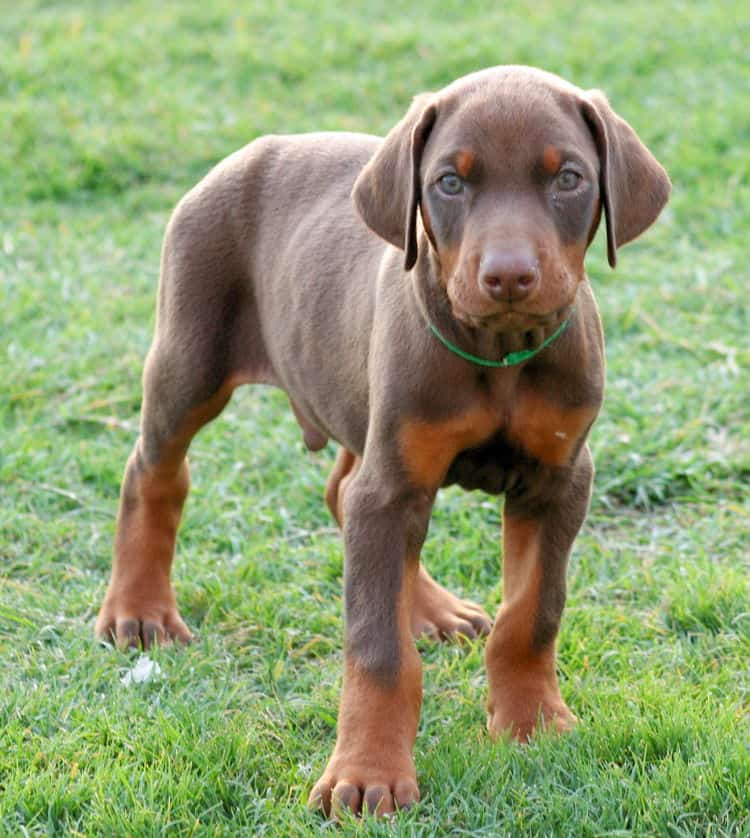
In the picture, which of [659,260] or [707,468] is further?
[659,260]

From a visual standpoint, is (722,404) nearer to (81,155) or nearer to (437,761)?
(437,761)

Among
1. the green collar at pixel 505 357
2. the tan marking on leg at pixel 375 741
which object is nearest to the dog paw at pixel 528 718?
the tan marking on leg at pixel 375 741

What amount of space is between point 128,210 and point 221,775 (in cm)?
598

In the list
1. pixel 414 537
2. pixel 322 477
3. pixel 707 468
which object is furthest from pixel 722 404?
pixel 414 537

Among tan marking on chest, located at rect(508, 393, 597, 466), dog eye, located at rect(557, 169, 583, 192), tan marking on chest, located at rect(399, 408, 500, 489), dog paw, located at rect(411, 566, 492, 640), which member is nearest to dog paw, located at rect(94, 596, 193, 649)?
dog paw, located at rect(411, 566, 492, 640)

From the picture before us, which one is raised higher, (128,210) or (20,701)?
(20,701)

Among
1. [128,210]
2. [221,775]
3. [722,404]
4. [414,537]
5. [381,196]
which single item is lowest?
[128,210]

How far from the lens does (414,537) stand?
161 inches

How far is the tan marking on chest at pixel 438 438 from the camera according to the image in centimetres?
397

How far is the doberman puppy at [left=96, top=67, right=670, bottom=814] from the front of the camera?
12.2 ft

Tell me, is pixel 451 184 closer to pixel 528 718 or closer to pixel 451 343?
pixel 451 343

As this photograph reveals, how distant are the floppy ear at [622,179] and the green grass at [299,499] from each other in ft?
4.47

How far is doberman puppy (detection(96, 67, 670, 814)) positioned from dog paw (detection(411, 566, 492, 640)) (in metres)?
0.66

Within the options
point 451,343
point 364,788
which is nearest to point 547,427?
point 451,343
